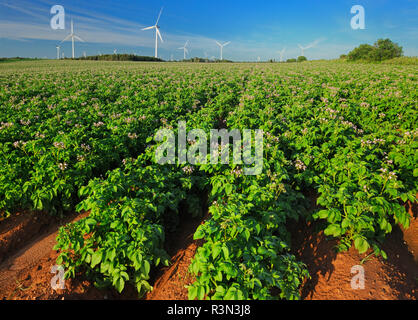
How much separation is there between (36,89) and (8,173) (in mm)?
16744

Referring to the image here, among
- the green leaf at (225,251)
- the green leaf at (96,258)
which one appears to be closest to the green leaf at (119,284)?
the green leaf at (96,258)

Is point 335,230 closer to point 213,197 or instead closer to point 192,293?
point 213,197

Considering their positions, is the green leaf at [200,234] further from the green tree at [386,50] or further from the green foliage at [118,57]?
the green foliage at [118,57]

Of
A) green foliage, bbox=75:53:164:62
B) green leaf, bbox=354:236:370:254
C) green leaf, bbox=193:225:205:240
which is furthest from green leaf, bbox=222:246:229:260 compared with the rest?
green foliage, bbox=75:53:164:62

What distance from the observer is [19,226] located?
5629mm

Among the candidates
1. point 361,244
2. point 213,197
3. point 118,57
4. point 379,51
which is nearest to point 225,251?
point 213,197

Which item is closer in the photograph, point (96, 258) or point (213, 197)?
point (96, 258)

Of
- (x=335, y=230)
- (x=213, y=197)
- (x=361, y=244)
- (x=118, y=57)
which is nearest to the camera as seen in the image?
(x=361, y=244)

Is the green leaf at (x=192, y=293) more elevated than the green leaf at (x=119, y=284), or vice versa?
the green leaf at (x=192, y=293)

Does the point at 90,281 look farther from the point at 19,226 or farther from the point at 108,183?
the point at 19,226

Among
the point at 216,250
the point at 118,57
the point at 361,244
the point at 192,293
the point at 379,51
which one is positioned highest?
the point at 118,57

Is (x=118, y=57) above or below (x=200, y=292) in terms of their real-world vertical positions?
above

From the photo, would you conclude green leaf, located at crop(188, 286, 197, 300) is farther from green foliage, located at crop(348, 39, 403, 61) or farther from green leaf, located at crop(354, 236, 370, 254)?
green foliage, located at crop(348, 39, 403, 61)
